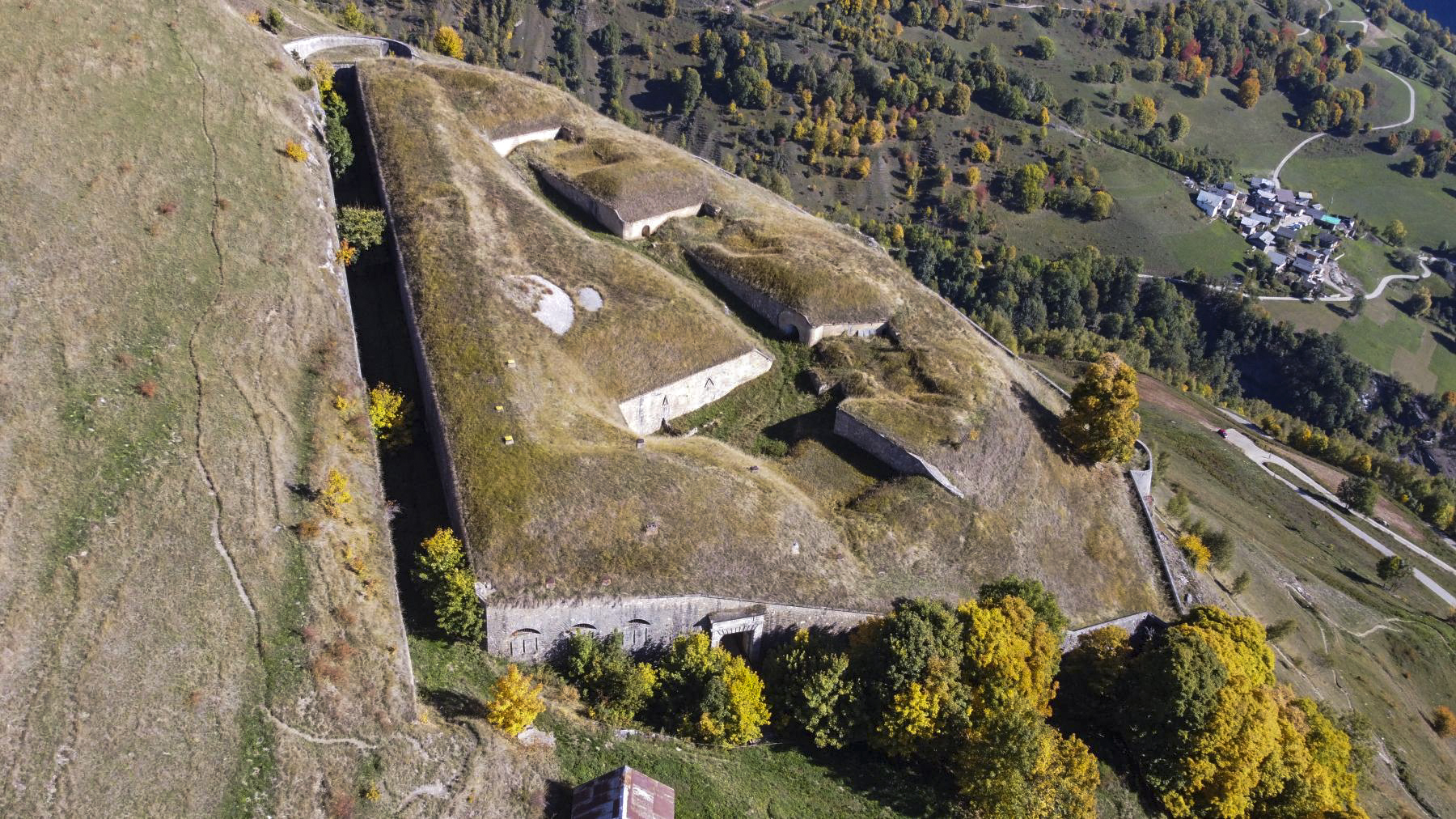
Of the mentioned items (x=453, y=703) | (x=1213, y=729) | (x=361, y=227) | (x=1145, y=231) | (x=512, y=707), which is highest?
(x=361, y=227)

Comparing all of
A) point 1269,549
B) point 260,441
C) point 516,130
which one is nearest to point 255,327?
point 260,441

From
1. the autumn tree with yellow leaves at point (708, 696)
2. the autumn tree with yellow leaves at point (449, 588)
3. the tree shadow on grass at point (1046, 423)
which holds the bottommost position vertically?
the tree shadow on grass at point (1046, 423)

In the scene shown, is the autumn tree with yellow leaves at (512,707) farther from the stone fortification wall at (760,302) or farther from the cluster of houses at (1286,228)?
the cluster of houses at (1286,228)

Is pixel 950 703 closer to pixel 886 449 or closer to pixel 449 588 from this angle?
pixel 886 449

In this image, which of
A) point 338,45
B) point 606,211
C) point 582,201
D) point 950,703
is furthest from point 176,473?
point 338,45

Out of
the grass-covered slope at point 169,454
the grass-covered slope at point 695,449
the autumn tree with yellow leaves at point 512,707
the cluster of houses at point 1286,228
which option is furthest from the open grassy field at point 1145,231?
the autumn tree with yellow leaves at point 512,707

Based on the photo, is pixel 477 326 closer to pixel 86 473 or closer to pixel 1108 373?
pixel 86 473
